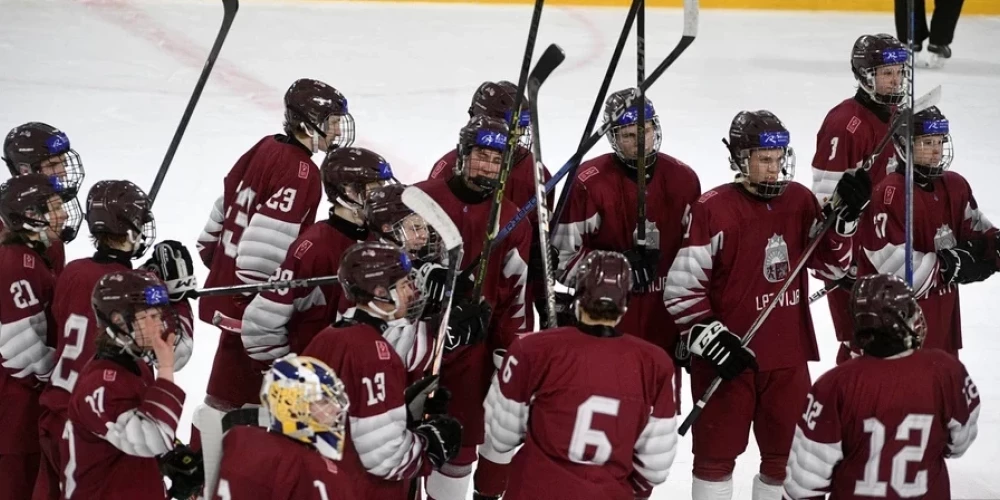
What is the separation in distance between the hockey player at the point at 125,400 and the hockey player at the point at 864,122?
8.17 ft

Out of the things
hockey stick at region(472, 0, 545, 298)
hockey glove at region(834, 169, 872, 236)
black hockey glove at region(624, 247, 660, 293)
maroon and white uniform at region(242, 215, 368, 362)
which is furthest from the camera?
black hockey glove at region(624, 247, 660, 293)

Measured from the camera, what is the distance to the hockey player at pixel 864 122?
4.80m

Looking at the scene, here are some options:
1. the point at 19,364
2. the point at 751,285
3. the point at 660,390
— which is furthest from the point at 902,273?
the point at 19,364

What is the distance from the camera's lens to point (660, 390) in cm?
319

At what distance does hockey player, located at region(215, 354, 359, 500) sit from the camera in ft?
9.25

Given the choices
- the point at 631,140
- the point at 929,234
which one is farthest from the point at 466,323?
the point at 929,234

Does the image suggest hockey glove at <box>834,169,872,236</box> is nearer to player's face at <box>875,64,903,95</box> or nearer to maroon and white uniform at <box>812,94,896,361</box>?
maroon and white uniform at <box>812,94,896,361</box>

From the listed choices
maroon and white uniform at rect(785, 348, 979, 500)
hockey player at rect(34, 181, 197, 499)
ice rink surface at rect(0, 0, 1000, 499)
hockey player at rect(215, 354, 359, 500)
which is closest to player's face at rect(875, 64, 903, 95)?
ice rink surface at rect(0, 0, 1000, 499)

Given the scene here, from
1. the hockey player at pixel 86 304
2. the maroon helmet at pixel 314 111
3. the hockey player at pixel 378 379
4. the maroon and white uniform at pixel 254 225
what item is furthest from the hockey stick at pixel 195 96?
the hockey player at pixel 378 379

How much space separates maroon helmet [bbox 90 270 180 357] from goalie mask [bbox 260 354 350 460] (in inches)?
19.6

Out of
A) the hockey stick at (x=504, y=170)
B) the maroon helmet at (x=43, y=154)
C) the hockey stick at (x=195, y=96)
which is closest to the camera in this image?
the hockey stick at (x=504, y=170)

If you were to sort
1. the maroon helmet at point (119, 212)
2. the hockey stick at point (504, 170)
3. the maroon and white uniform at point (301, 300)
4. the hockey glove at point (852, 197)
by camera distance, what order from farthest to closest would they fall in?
the hockey glove at point (852, 197) < the maroon and white uniform at point (301, 300) < the maroon helmet at point (119, 212) < the hockey stick at point (504, 170)

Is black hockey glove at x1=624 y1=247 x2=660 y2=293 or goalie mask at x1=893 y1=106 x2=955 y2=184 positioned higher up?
goalie mask at x1=893 y1=106 x2=955 y2=184

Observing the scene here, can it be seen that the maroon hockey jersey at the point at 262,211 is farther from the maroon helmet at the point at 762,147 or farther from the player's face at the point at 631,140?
the maroon helmet at the point at 762,147
